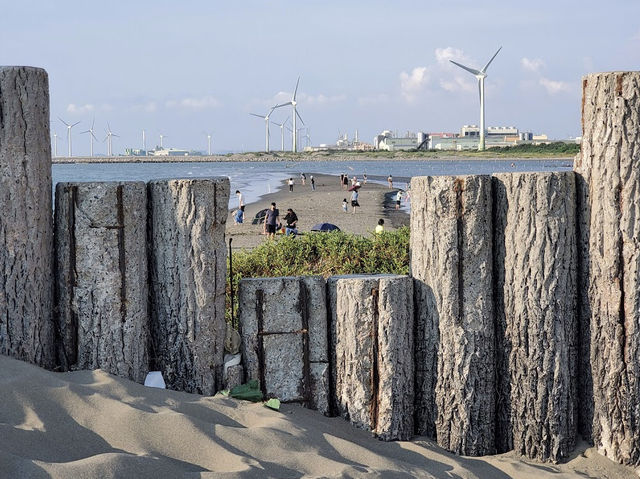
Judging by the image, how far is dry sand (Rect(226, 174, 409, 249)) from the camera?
107 feet

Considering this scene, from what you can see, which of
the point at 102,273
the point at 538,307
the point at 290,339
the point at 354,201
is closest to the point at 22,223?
the point at 102,273

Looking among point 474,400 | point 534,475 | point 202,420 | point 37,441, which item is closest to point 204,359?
point 202,420

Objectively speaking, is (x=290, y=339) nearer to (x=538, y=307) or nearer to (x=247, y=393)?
(x=247, y=393)

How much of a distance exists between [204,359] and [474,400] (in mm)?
2492

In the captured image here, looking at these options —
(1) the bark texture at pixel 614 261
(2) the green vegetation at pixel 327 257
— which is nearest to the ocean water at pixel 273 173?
(2) the green vegetation at pixel 327 257

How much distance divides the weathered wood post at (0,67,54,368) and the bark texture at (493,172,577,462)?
4129mm

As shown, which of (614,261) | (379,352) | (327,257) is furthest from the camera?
(327,257)

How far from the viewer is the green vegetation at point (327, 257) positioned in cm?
1101

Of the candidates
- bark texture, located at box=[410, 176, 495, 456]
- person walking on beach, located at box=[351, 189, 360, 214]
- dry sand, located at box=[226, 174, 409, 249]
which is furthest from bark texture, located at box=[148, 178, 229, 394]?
person walking on beach, located at box=[351, 189, 360, 214]

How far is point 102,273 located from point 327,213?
37.4m

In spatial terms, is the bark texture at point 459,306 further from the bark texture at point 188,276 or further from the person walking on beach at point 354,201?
the person walking on beach at point 354,201

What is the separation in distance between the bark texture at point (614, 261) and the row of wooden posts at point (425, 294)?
0.04 feet

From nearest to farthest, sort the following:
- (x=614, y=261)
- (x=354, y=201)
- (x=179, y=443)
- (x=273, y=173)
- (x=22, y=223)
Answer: (x=179, y=443)
(x=614, y=261)
(x=22, y=223)
(x=354, y=201)
(x=273, y=173)

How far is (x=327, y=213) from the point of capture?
44.7 meters
